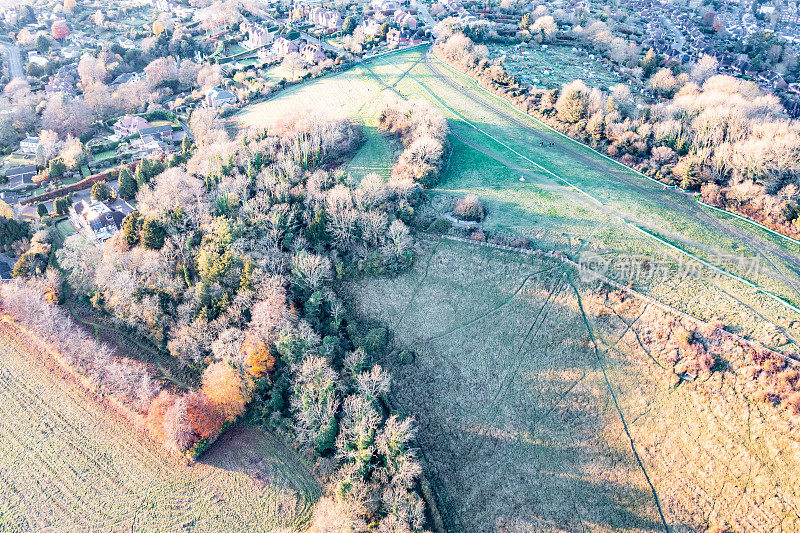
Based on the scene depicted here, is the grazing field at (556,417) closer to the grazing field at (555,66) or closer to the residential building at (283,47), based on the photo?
the grazing field at (555,66)

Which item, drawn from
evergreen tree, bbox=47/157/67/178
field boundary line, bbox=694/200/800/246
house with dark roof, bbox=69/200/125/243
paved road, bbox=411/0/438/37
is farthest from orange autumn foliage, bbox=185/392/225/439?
paved road, bbox=411/0/438/37

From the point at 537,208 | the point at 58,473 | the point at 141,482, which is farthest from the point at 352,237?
the point at 58,473

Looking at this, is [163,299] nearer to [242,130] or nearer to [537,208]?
[242,130]

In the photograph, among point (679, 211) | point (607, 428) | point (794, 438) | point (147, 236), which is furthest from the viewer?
point (679, 211)

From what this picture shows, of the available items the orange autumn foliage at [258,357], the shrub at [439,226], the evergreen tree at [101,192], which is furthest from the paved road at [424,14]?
the orange autumn foliage at [258,357]

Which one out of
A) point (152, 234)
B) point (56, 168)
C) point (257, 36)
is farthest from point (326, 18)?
point (152, 234)

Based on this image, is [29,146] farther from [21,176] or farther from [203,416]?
[203,416]
